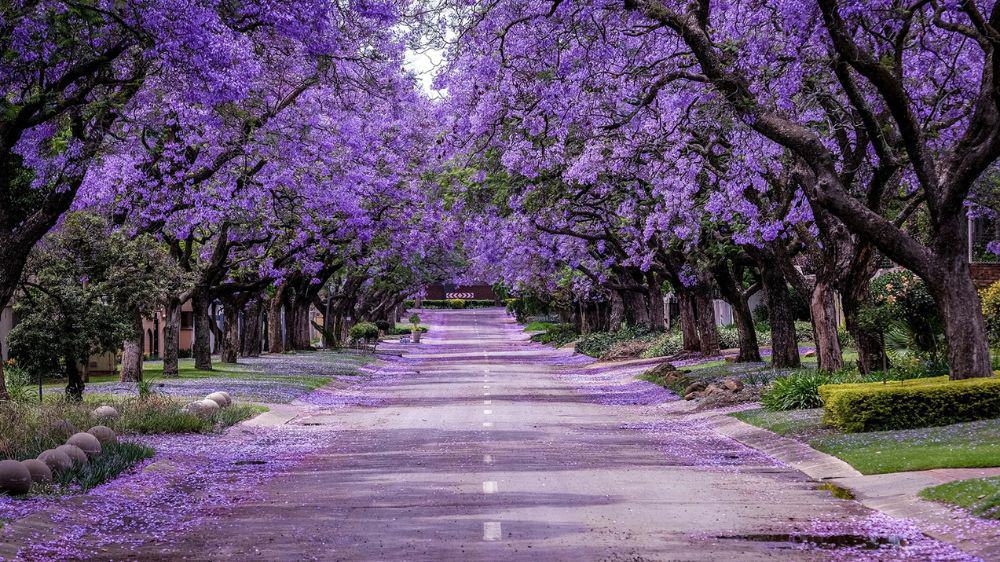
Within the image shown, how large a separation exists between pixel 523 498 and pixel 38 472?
525 cm

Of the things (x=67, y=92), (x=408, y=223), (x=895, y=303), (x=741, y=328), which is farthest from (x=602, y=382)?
(x=67, y=92)

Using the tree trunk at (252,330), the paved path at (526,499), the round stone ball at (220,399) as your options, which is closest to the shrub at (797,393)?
the paved path at (526,499)

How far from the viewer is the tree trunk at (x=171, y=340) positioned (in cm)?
3841

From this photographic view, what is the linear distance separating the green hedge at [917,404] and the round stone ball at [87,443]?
10571mm

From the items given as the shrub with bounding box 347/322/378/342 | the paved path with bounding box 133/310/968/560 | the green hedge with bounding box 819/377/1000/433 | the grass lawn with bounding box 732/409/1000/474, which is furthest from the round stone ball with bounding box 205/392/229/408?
the shrub with bounding box 347/322/378/342

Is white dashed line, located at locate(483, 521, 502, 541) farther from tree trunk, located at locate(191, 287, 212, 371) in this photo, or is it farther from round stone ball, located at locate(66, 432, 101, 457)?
tree trunk, located at locate(191, 287, 212, 371)

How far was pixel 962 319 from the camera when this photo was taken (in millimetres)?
18438

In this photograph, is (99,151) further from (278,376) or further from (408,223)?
(408,223)

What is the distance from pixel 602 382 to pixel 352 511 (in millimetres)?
27403

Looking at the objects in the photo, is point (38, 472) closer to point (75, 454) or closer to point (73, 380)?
point (75, 454)

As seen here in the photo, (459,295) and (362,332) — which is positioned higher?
(459,295)

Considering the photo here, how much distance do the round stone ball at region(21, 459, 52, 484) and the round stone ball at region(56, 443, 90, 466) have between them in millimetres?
1014

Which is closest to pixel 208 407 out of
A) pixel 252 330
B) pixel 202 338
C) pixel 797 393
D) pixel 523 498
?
pixel 797 393

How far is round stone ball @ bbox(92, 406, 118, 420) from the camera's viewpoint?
A: 20.2 meters
